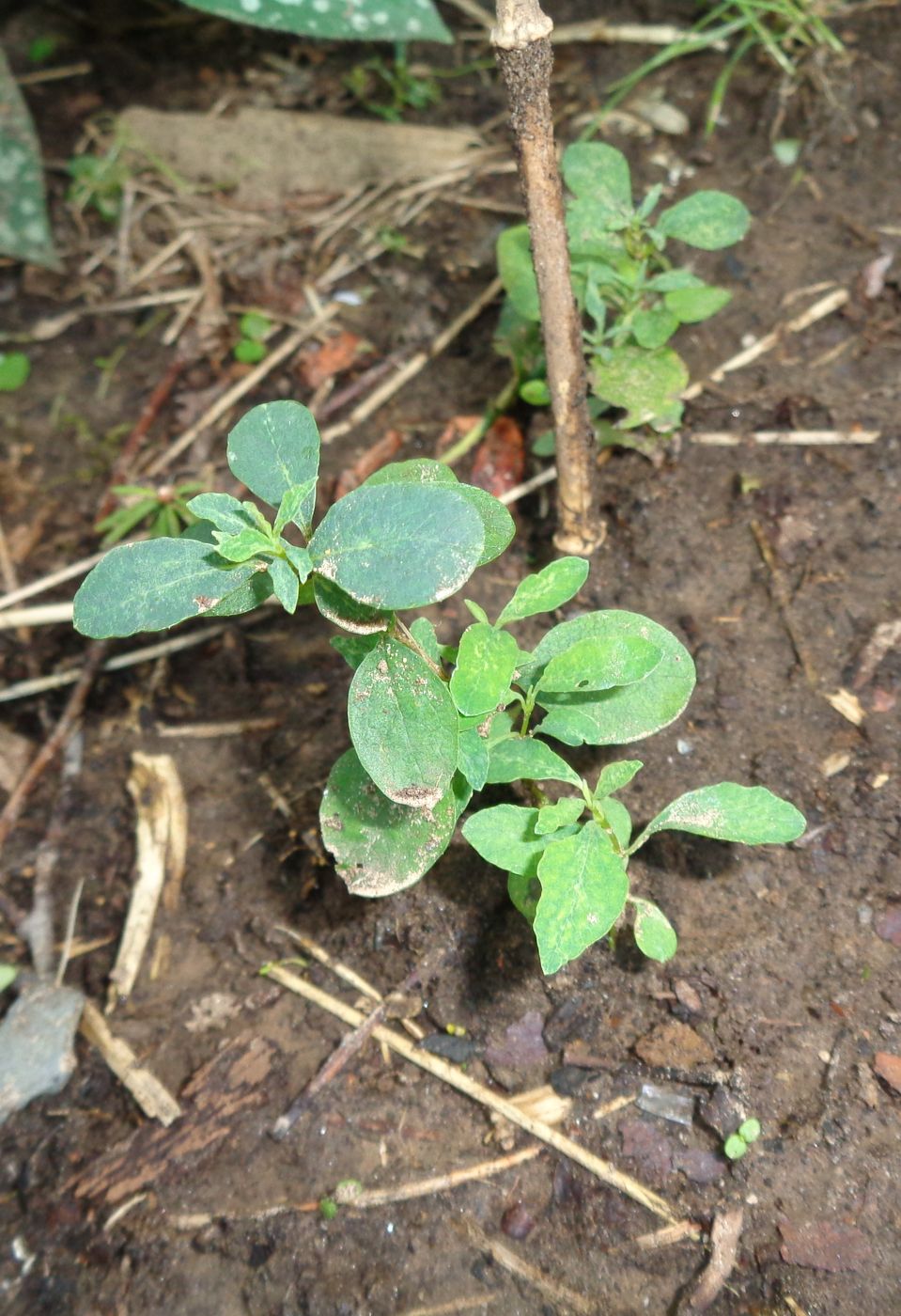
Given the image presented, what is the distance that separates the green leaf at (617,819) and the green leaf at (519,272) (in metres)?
0.90

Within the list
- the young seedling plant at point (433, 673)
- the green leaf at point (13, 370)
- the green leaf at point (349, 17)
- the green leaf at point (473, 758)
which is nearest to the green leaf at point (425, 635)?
the young seedling plant at point (433, 673)

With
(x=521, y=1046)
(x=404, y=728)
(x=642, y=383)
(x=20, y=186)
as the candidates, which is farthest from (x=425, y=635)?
(x=20, y=186)

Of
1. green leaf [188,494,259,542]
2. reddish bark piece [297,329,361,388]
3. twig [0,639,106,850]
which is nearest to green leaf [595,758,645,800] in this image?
green leaf [188,494,259,542]

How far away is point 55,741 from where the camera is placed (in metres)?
2.01

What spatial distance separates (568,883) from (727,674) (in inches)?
22.8

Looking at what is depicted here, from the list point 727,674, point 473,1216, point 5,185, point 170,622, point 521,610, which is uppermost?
point 5,185

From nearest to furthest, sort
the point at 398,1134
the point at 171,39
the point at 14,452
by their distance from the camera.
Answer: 1. the point at 398,1134
2. the point at 14,452
3. the point at 171,39

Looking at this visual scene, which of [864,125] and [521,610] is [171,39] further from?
[521,610]

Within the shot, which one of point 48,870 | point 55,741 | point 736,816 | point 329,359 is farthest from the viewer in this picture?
point 329,359

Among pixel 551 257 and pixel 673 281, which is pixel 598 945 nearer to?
pixel 551 257

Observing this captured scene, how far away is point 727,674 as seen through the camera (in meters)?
1.64

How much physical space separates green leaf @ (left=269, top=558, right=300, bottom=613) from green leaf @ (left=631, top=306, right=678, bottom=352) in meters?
0.90

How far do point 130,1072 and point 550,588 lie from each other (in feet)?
3.21

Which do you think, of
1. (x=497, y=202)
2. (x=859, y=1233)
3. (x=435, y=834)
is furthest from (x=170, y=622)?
(x=497, y=202)
